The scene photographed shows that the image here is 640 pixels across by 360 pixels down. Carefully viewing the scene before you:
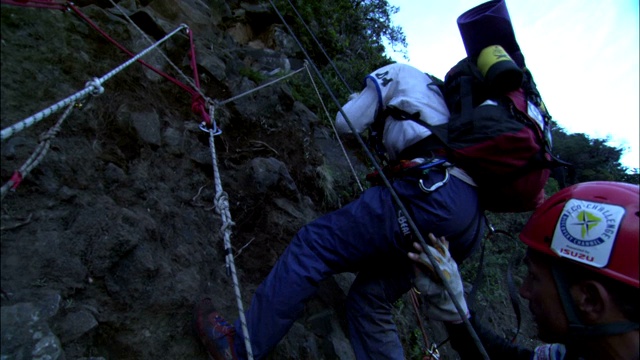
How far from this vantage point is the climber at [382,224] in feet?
7.18

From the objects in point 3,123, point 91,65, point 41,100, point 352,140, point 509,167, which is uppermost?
point 91,65

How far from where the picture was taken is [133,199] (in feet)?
8.77

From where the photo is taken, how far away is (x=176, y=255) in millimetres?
2658

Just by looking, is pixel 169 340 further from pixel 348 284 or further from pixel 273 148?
pixel 273 148

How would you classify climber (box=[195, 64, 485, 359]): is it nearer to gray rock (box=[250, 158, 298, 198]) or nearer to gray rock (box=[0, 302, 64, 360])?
gray rock (box=[0, 302, 64, 360])

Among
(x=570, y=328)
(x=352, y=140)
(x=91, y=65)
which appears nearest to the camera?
(x=570, y=328)

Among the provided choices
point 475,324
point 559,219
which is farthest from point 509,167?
point 475,324

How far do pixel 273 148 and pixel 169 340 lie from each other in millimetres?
2500

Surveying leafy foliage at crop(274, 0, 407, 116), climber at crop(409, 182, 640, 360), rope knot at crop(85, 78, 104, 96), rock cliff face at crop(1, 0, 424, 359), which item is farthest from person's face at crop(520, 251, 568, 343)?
leafy foliage at crop(274, 0, 407, 116)

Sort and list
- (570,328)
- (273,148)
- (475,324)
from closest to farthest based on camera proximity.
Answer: (570,328)
(475,324)
(273,148)

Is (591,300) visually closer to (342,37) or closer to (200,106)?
(200,106)

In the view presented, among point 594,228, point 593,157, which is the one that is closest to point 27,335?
point 594,228

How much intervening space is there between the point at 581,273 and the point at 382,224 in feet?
3.45

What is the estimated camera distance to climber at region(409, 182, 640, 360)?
1627 mm
